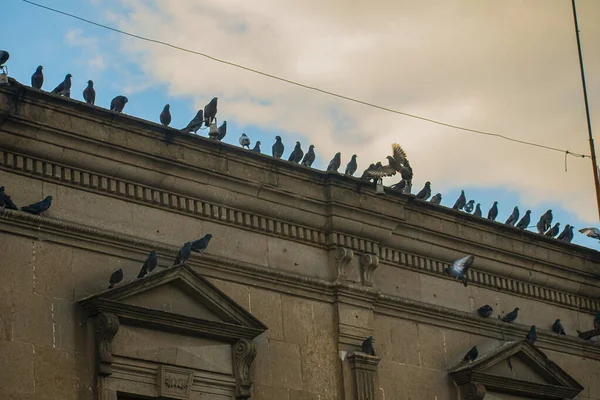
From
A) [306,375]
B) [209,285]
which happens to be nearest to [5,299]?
[209,285]

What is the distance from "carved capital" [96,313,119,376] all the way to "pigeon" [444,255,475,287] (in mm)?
7225

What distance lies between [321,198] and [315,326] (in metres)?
2.03

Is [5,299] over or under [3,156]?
under

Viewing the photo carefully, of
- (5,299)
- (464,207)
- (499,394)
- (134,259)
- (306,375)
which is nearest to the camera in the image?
(5,299)

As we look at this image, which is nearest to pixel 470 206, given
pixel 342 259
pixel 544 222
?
pixel 544 222

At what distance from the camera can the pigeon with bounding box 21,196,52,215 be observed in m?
18.8

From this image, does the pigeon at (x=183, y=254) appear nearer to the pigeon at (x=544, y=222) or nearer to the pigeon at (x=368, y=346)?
the pigeon at (x=368, y=346)

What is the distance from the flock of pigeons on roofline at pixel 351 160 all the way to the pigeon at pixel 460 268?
1.47 meters

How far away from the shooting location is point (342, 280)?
22266 mm

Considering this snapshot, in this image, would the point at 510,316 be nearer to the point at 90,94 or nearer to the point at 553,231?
the point at 553,231

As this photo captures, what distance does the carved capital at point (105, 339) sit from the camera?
1866 cm

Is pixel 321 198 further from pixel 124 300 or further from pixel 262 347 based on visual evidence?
pixel 124 300

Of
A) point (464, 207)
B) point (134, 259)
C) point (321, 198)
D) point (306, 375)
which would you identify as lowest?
point (306, 375)

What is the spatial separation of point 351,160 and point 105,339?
7.91m
